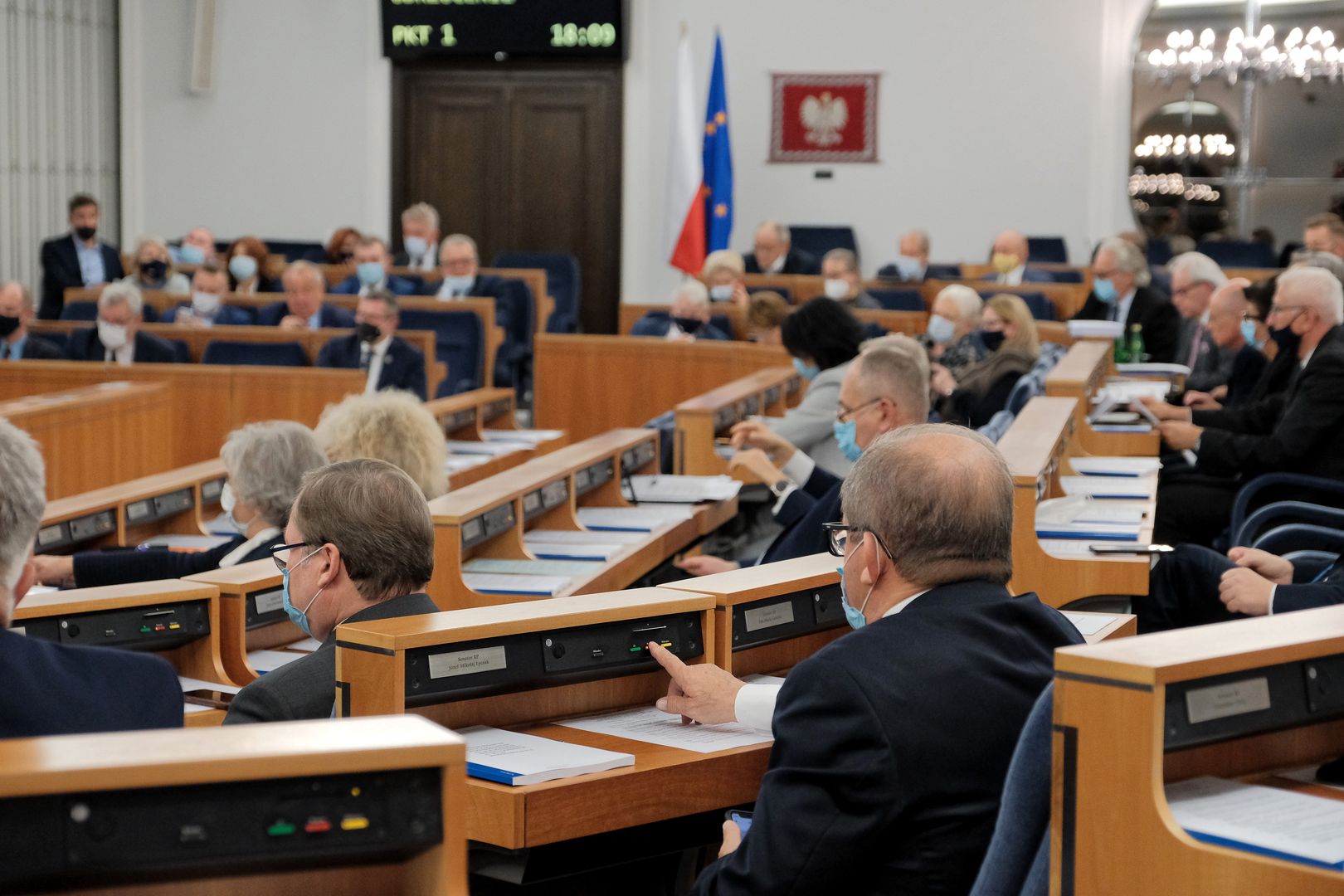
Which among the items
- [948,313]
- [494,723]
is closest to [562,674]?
[494,723]

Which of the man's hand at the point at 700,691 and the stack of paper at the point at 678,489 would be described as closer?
the man's hand at the point at 700,691

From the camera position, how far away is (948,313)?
7945 millimetres

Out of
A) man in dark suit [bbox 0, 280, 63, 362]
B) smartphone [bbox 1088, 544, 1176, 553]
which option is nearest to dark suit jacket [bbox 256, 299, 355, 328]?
man in dark suit [bbox 0, 280, 63, 362]

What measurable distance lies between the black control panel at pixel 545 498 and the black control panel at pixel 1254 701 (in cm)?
262

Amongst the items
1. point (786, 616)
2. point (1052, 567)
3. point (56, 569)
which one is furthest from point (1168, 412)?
point (56, 569)

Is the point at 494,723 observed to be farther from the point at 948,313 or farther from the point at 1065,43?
the point at 1065,43

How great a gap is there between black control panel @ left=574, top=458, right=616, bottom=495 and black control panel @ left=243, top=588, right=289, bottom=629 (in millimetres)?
1526

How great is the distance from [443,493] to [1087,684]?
277 centimetres

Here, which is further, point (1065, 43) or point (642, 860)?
point (1065, 43)

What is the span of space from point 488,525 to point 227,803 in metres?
2.64

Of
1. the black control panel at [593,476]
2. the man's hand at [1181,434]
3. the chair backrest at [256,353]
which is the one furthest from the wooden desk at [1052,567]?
the chair backrest at [256,353]

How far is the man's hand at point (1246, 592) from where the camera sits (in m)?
3.40

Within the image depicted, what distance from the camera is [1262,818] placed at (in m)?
1.83

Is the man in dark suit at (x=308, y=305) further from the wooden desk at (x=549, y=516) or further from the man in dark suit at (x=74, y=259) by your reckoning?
the wooden desk at (x=549, y=516)
